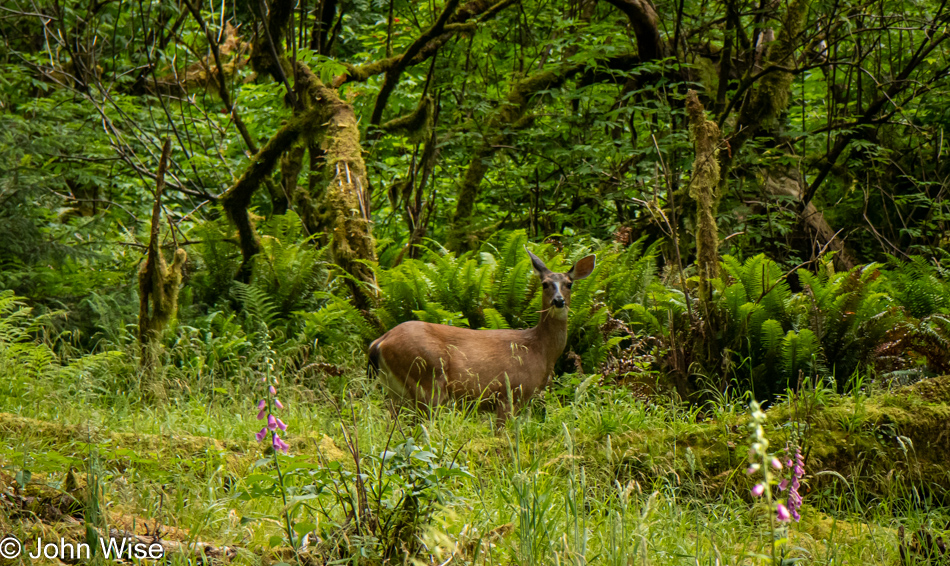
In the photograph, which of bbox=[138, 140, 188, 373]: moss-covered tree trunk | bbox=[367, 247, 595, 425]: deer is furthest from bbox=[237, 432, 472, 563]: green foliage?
bbox=[138, 140, 188, 373]: moss-covered tree trunk

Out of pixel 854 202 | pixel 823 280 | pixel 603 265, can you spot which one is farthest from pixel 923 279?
pixel 854 202

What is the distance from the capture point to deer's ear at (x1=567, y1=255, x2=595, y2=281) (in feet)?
19.6

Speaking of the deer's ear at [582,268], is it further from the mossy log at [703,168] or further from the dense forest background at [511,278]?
the mossy log at [703,168]

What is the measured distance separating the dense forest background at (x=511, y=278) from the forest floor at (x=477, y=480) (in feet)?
0.09

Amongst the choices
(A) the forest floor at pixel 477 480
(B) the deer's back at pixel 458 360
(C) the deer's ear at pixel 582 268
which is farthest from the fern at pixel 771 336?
(B) the deer's back at pixel 458 360

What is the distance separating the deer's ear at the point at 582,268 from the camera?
5.98 m

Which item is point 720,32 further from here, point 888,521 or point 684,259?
point 888,521

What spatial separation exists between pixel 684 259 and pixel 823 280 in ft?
8.65

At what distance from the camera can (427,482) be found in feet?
8.89

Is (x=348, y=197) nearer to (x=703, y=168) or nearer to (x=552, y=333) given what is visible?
(x=552, y=333)

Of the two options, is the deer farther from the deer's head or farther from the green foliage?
the green foliage

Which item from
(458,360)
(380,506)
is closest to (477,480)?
(380,506)

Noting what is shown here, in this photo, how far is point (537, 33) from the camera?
12125mm

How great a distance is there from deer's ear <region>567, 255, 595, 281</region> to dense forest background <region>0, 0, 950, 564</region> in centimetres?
67
